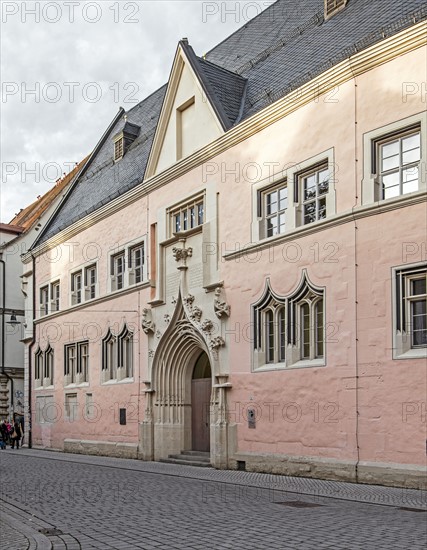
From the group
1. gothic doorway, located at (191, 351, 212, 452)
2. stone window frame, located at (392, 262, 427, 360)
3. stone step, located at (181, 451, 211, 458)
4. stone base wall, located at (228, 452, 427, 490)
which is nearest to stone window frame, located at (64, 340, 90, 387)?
gothic doorway, located at (191, 351, 212, 452)

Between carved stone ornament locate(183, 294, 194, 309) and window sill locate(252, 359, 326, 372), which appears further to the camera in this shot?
carved stone ornament locate(183, 294, 194, 309)

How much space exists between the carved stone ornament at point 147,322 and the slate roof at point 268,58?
15.8 feet

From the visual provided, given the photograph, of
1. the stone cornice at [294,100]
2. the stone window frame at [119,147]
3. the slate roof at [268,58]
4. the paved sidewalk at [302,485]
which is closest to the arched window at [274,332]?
the paved sidewalk at [302,485]

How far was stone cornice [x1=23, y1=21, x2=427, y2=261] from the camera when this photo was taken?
1590 centimetres

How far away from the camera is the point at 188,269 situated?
23.1 metres

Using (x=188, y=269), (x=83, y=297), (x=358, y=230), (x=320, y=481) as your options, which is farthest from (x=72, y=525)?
(x=83, y=297)

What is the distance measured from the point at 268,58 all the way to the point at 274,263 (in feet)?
26.1

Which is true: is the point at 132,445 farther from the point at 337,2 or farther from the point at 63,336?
the point at 337,2

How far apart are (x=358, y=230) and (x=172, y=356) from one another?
30.0ft

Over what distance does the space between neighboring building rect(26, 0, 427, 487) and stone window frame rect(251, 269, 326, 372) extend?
0.05 metres

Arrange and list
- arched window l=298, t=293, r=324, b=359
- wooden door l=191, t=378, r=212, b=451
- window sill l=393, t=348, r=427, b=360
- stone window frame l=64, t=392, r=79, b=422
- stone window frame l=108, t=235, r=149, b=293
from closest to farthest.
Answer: window sill l=393, t=348, r=427, b=360
arched window l=298, t=293, r=324, b=359
wooden door l=191, t=378, r=212, b=451
stone window frame l=108, t=235, r=149, b=293
stone window frame l=64, t=392, r=79, b=422

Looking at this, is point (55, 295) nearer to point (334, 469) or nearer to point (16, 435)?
point (16, 435)

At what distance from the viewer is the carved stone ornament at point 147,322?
2469 centimetres

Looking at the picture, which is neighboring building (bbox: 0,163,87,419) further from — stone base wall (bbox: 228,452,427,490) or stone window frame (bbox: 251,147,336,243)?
stone base wall (bbox: 228,452,427,490)
